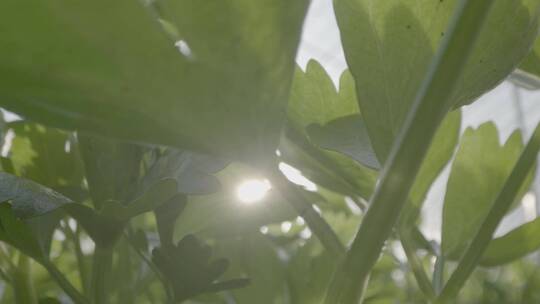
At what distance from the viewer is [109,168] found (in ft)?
1.15

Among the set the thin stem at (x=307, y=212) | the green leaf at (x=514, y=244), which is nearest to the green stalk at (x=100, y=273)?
the thin stem at (x=307, y=212)

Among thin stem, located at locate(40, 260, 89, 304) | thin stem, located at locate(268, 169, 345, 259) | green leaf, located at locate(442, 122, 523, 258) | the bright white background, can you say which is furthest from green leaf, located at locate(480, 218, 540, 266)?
the bright white background

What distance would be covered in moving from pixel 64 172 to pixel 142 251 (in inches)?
2.9

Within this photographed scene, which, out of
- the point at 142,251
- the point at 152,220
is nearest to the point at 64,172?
the point at 142,251

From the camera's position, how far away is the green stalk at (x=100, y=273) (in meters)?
0.35

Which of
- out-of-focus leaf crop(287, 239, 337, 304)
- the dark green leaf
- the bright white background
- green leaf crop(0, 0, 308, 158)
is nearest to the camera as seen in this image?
green leaf crop(0, 0, 308, 158)

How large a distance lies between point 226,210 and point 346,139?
0.11 meters

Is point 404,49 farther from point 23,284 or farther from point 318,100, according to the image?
point 23,284

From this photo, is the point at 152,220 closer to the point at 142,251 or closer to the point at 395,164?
the point at 142,251

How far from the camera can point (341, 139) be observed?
35cm

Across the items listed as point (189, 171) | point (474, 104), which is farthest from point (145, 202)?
point (474, 104)

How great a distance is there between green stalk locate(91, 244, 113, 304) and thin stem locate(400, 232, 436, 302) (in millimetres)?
149

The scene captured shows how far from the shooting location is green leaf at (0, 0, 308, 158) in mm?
212

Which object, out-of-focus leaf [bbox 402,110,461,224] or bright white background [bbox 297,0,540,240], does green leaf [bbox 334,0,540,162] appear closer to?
out-of-focus leaf [bbox 402,110,461,224]
